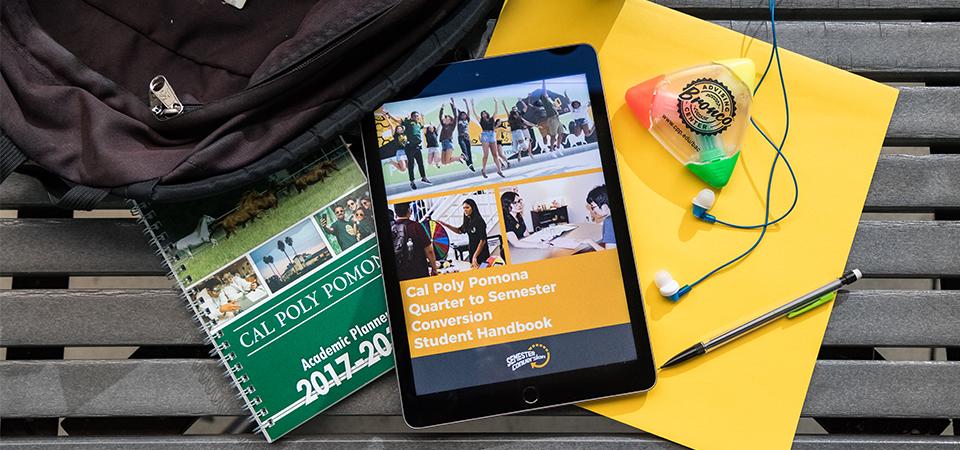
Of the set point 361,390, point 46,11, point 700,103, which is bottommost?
point 361,390

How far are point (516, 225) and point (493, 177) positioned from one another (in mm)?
42

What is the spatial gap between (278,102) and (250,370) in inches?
8.0

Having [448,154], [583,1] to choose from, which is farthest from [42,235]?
[583,1]

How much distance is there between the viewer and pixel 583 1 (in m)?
0.55

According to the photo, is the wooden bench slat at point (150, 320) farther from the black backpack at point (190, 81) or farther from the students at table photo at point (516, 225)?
the students at table photo at point (516, 225)

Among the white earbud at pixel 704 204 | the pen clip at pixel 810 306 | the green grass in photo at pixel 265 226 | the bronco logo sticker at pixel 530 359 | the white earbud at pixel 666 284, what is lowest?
the pen clip at pixel 810 306

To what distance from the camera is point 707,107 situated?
20.7 inches

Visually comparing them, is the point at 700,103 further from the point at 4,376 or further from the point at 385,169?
the point at 4,376


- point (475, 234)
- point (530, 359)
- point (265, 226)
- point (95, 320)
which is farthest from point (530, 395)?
point (95, 320)

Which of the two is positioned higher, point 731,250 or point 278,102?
point 278,102

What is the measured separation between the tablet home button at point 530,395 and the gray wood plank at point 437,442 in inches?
1.4

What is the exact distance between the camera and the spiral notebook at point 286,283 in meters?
0.51

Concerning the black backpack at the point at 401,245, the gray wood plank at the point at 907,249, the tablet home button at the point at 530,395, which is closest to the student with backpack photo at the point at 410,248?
the black backpack at the point at 401,245

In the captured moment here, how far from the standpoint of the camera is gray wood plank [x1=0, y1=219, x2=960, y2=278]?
1.73 ft
